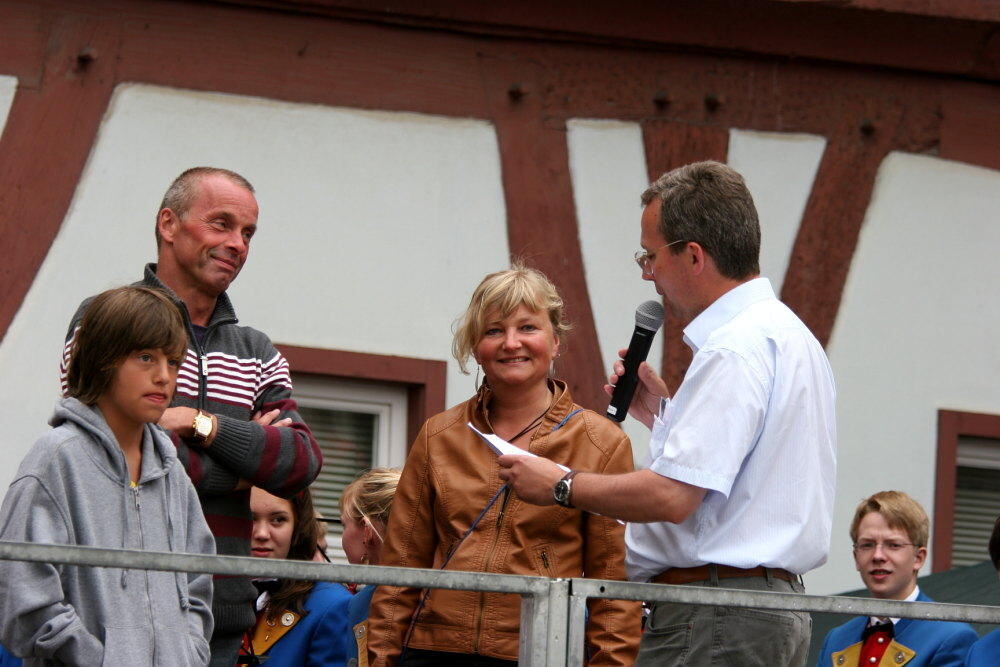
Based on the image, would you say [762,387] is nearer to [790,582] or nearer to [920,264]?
[790,582]

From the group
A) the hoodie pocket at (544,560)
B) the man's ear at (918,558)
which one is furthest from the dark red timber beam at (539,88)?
the hoodie pocket at (544,560)

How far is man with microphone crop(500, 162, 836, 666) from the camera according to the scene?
4.06 m

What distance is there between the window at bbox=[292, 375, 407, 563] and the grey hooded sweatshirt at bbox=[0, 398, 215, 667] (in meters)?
3.53

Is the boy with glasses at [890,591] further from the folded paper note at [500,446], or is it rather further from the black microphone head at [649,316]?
the folded paper note at [500,446]

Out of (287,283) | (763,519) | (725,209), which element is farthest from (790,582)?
(287,283)

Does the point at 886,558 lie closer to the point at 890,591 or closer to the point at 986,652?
the point at 890,591

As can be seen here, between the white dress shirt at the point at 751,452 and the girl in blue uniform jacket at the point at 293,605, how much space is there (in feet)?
4.89

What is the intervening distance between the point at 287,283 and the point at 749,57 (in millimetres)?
2281

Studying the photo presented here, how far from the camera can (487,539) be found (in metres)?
4.57

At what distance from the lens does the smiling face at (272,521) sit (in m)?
5.67

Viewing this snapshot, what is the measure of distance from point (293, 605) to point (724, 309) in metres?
1.84

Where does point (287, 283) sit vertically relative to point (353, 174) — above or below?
below

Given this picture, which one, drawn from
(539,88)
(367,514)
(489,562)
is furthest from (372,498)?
(539,88)

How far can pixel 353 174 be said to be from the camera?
303 inches
